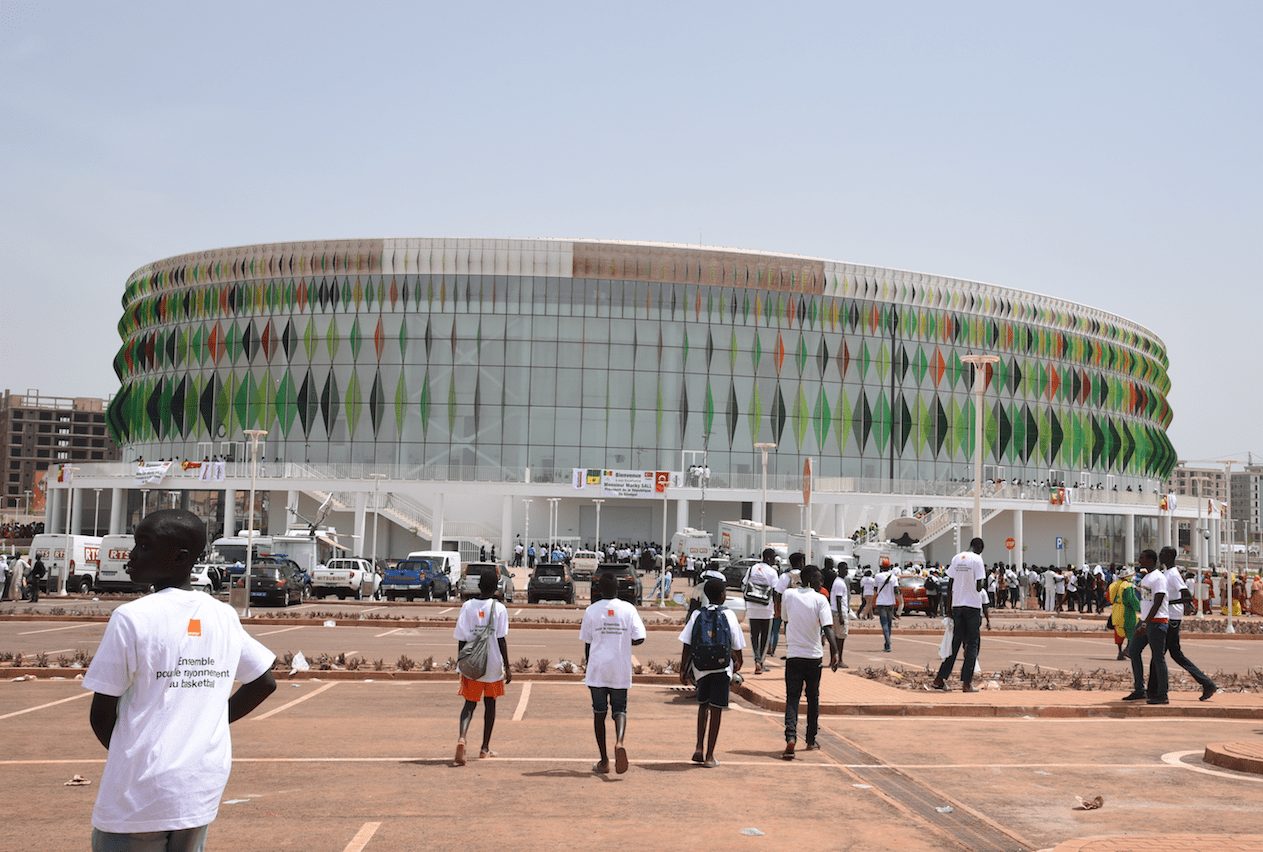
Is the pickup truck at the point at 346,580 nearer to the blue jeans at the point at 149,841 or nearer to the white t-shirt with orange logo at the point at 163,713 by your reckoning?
the white t-shirt with orange logo at the point at 163,713

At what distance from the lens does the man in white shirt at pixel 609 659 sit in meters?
10.4

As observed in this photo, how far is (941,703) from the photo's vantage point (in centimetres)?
1470

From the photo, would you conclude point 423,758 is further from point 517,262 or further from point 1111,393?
point 1111,393

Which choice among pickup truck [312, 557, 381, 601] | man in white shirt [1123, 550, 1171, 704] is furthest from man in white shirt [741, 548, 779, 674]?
pickup truck [312, 557, 381, 601]

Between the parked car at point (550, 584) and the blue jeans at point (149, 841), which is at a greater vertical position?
the blue jeans at point (149, 841)

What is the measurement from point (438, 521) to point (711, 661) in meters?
61.9

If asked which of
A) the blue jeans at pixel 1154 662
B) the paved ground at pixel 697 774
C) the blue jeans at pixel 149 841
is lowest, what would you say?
the paved ground at pixel 697 774

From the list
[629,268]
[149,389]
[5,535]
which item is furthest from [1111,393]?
[5,535]

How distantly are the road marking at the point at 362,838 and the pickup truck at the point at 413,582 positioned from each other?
1359 inches

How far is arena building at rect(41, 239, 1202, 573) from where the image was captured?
80.0 m

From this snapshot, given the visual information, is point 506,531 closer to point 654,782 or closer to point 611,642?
point 611,642

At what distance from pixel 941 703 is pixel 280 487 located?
62353 mm

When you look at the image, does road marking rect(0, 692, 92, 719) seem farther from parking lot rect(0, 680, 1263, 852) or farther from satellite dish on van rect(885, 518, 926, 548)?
satellite dish on van rect(885, 518, 926, 548)

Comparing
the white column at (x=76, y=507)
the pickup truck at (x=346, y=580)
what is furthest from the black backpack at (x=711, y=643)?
the white column at (x=76, y=507)
